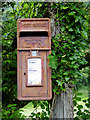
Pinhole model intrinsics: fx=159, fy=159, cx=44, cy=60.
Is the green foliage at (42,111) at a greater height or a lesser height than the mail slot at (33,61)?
lesser

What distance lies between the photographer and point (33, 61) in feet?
5.71

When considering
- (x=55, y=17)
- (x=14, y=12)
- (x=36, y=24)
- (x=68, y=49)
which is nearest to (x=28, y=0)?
(x=14, y=12)

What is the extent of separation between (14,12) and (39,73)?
161cm

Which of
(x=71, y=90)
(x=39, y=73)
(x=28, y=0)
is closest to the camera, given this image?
(x=39, y=73)

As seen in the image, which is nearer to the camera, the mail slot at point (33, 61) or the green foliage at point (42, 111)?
the mail slot at point (33, 61)

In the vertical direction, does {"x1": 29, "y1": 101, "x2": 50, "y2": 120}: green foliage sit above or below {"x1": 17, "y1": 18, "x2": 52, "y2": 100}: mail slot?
below

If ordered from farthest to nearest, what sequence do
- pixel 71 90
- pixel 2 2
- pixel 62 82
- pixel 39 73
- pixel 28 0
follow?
pixel 2 2 < pixel 28 0 < pixel 71 90 < pixel 62 82 < pixel 39 73

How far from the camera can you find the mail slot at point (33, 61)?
1737 mm

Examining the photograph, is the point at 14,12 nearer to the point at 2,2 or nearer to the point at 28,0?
the point at 2,2

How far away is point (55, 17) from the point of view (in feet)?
6.63

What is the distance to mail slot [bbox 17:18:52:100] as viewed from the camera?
5.70 ft

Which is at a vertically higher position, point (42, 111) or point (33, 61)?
point (33, 61)

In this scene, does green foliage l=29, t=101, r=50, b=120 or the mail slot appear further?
green foliage l=29, t=101, r=50, b=120

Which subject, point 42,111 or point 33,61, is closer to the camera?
point 33,61
